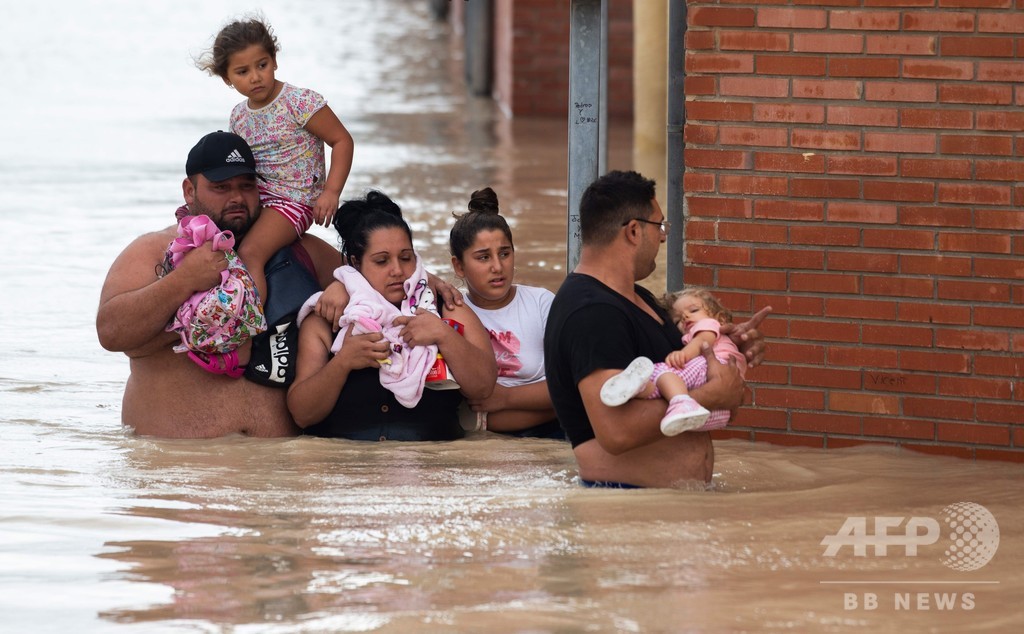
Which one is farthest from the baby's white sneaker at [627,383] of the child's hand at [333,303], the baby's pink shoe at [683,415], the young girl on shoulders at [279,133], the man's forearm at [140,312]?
the young girl on shoulders at [279,133]

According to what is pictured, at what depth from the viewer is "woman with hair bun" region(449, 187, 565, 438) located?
19.5 ft

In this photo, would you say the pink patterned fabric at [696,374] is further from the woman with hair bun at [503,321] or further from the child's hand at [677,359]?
the woman with hair bun at [503,321]

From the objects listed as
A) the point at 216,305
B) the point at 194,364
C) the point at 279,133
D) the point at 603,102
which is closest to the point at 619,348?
the point at 216,305

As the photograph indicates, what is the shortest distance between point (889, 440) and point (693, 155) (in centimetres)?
133

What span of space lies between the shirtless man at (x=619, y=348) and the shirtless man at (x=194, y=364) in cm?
153

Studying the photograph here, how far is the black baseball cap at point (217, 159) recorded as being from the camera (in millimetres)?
5809

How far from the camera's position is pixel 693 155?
19.4 feet

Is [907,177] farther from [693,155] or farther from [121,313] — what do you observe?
[121,313]

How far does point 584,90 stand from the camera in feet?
21.3

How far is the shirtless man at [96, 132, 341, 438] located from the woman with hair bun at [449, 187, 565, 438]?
817 millimetres

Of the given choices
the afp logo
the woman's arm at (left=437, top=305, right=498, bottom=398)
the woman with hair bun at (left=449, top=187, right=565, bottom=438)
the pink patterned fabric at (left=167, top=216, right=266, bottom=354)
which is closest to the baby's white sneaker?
the afp logo

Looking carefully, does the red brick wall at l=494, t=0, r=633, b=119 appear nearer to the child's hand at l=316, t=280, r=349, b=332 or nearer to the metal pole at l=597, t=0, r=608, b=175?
the metal pole at l=597, t=0, r=608, b=175

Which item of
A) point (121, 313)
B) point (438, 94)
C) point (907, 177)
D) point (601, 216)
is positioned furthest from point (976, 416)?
point (438, 94)

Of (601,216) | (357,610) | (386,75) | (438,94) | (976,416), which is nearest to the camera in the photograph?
(357,610)
